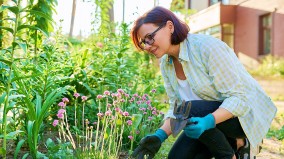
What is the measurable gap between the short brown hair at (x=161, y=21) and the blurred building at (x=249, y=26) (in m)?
11.9

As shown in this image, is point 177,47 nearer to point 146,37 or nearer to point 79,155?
point 146,37

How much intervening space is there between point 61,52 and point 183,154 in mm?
2188

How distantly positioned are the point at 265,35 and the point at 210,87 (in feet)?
48.6

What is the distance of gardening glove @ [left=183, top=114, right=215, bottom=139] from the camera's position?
8.10ft

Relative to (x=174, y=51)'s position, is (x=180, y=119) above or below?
below

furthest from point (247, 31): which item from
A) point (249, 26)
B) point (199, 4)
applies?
point (199, 4)

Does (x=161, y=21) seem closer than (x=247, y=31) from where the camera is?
Yes

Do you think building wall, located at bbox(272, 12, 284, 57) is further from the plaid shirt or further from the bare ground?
the plaid shirt

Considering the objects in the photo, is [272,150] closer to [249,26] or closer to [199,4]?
[249,26]

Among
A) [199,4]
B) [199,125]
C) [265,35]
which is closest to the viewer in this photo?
[199,125]

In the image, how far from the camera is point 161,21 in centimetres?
268

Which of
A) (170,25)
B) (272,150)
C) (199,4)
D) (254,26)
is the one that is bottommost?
(272,150)

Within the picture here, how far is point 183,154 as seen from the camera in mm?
3025

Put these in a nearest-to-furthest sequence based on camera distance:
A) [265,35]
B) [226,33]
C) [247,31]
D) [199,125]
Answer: [199,125] → [265,35] → [247,31] → [226,33]
